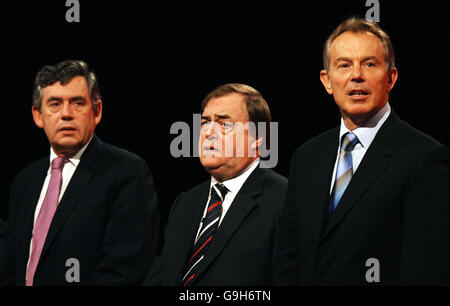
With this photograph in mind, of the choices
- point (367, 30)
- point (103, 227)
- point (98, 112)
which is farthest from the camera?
point (98, 112)

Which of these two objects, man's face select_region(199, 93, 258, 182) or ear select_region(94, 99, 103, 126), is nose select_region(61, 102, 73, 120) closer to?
ear select_region(94, 99, 103, 126)

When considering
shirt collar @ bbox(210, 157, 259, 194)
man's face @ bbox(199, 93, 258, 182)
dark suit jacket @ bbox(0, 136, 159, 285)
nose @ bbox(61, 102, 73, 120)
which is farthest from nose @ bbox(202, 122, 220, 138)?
nose @ bbox(61, 102, 73, 120)

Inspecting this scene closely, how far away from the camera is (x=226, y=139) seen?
4.06 meters

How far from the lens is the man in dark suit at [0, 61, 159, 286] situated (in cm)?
411

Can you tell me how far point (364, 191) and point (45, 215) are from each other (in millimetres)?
2212

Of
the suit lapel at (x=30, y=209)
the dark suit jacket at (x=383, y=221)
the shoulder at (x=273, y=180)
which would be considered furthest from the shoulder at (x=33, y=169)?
the dark suit jacket at (x=383, y=221)

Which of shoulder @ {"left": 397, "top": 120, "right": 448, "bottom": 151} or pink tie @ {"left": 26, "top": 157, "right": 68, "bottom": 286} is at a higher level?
shoulder @ {"left": 397, "top": 120, "right": 448, "bottom": 151}

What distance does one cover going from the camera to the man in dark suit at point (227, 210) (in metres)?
3.77

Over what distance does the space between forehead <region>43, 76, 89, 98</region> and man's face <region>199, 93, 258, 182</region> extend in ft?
3.09

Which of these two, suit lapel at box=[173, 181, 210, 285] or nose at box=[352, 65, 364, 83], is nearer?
nose at box=[352, 65, 364, 83]

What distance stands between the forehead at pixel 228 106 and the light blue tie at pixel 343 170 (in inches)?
31.9

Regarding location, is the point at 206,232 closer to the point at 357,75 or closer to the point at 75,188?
the point at 75,188

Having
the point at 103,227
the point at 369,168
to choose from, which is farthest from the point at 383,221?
the point at 103,227

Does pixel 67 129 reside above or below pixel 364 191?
above
